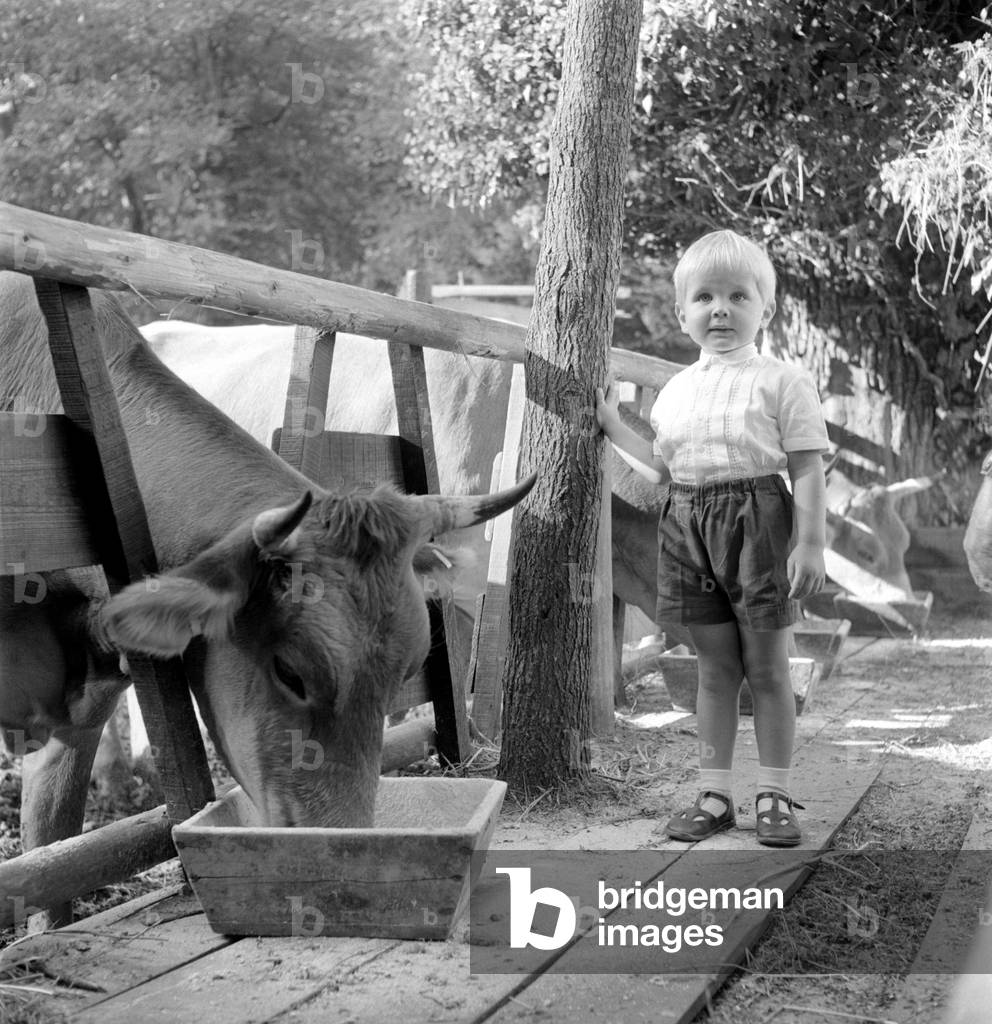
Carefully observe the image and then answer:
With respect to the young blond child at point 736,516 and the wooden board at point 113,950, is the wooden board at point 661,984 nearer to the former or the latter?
the young blond child at point 736,516

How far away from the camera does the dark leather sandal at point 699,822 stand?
10.8ft

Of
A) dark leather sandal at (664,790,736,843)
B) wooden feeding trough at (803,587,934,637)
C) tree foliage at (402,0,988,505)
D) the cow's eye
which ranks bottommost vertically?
wooden feeding trough at (803,587,934,637)

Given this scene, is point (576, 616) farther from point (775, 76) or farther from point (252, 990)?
point (775, 76)

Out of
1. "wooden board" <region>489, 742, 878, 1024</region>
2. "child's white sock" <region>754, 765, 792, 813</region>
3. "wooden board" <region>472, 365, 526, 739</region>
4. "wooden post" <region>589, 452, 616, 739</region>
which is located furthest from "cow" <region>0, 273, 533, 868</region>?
"wooden post" <region>589, 452, 616, 739</region>

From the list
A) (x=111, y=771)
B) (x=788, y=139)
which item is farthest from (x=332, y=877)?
(x=788, y=139)

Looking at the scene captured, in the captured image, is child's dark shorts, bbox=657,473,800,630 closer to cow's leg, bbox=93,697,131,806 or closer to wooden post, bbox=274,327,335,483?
wooden post, bbox=274,327,335,483

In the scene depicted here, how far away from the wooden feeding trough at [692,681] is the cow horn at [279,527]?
2924mm

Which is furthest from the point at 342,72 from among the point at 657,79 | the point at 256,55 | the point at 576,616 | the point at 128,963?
the point at 128,963

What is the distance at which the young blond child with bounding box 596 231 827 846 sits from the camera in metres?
3.25

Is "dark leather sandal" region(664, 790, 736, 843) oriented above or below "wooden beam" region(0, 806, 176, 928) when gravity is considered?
below

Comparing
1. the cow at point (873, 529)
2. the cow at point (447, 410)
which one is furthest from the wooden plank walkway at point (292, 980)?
the cow at point (873, 529)

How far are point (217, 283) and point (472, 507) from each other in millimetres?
881

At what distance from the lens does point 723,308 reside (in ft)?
10.9

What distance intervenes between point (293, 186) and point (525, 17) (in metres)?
11.0
